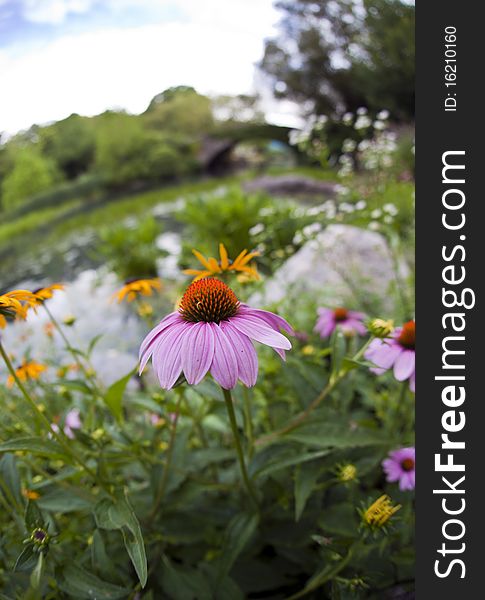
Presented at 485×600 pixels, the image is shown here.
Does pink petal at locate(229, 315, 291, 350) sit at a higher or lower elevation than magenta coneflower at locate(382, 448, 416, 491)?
higher

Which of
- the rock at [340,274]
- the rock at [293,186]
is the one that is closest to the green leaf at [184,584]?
Answer: the rock at [340,274]

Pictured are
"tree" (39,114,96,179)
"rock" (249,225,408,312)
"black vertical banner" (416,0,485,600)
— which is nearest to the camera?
"black vertical banner" (416,0,485,600)

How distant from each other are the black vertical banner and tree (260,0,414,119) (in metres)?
4.93

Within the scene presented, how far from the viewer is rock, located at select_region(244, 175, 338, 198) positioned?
4.54m

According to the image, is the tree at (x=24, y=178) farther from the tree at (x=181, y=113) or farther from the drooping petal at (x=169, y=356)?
the drooping petal at (x=169, y=356)

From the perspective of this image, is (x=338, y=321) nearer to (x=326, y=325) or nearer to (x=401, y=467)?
(x=326, y=325)

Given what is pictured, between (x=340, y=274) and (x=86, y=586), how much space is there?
107 cm

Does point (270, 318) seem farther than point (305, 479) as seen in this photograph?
No

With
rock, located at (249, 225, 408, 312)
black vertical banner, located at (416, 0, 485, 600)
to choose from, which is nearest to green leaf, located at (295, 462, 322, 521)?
black vertical banner, located at (416, 0, 485, 600)

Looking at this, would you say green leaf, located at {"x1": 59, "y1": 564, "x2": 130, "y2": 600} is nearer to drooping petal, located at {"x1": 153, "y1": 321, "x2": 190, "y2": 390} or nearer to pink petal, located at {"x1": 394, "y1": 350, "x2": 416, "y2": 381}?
drooping petal, located at {"x1": 153, "y1": 321, "x2": 190, "y2": 390}

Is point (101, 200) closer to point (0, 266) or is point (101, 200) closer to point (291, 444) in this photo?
point (0, 266)

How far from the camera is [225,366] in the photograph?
1.15ft

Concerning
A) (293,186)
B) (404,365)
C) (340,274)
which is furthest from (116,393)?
(293,186)

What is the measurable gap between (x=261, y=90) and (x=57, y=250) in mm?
4698
